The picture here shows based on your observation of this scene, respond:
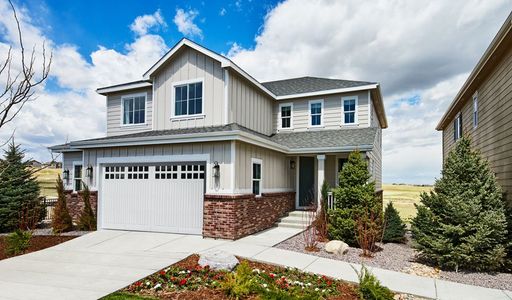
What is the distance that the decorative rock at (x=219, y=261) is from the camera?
6.69 metres

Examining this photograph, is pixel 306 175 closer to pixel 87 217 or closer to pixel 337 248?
pixel 337 248

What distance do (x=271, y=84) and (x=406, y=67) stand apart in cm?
714

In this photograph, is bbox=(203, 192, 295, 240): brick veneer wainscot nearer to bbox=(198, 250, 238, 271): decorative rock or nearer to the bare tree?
bbox=(198, 250, 238, 271): decorative rock

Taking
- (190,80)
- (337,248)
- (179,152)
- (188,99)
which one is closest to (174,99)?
(188,99)

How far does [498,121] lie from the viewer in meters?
8.98

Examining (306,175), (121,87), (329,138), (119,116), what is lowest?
(306,175)

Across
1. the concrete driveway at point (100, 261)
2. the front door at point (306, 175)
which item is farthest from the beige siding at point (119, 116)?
the front door at point (306, 175)

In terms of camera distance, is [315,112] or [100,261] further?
[315,112]

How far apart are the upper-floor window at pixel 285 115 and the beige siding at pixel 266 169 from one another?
2.27m

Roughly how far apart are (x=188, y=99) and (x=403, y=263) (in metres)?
9.23

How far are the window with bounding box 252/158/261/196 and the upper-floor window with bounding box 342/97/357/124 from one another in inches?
225

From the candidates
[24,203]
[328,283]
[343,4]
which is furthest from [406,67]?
[24,203]

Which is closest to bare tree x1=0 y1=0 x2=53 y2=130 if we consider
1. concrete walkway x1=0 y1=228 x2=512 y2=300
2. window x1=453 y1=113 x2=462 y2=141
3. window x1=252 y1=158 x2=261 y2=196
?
concrete walkway x1=0 y1=228 x2=512 y2=300

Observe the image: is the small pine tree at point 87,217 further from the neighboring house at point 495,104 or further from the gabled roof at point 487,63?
the gabled roof at point 487,63
